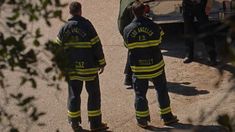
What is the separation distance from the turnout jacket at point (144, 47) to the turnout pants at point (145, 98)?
0.11 metres

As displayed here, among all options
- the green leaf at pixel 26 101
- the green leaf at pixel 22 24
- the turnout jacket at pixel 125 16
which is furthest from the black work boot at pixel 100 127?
the green leaf at pixel 22 24

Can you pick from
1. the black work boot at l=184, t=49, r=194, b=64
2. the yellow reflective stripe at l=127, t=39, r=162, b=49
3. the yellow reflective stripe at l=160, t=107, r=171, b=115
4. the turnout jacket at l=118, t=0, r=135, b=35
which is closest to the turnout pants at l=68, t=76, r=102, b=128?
the yellow reflective stripe at l=127, t=39, r=162, b=49

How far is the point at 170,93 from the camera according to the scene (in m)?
9.57

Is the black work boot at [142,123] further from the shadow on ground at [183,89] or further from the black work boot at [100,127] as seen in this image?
the shadow on ground at [183,89]

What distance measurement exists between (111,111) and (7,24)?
615 cm

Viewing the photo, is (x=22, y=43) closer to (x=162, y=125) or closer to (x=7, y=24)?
(x=7, y=24)

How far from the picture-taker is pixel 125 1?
9742 millimetres

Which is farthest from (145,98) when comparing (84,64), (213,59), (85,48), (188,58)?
(188,58)

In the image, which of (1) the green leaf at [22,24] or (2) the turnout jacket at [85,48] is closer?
(1) the green leaf at [22,24]

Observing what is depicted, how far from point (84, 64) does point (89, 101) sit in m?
0.57

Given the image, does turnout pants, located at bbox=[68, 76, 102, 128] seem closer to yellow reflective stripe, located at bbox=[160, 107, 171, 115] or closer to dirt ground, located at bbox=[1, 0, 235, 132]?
dirt ground, located at bbox=[1, 0, 235, 132]

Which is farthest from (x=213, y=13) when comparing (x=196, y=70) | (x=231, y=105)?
(x=231, y=105)

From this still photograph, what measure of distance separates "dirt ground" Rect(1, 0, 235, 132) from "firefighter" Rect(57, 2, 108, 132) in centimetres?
37

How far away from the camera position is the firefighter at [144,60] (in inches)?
306
